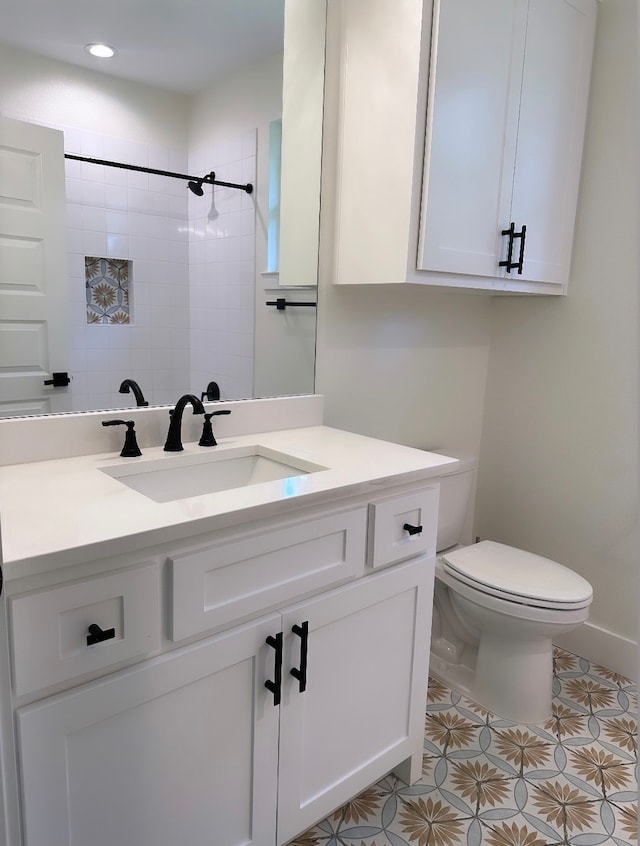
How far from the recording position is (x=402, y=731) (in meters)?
1.57

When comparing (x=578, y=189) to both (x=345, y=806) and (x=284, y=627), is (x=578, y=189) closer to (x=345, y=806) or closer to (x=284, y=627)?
(x=284, y=627)

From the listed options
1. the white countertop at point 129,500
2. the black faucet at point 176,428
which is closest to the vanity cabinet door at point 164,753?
the white countertop at point 129,500

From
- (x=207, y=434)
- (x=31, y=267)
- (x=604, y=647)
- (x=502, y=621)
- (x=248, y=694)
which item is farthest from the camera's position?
(x=604, y=647)

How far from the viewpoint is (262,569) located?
1.17 meters

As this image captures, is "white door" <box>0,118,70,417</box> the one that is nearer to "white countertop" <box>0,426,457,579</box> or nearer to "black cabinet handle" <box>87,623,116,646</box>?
"white countertop" <box>0,426,457,579</box>

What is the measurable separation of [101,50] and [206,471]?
1000 mm

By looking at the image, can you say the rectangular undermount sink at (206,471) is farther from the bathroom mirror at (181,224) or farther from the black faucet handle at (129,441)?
the bathroom mirror at (181,224)

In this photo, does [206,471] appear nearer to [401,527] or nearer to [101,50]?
[401,527]

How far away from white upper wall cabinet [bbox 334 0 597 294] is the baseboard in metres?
1.34

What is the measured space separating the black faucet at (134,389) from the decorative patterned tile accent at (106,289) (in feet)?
0.50

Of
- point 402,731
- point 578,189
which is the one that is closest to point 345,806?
point 402,731

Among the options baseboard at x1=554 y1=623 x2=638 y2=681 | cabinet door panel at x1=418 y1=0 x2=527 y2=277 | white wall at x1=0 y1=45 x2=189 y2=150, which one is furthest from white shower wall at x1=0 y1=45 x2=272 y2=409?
baseboard at x1=554 y1=623 x2=638 y2=681

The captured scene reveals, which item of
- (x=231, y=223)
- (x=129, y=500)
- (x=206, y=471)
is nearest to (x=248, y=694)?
(x=129, y=500)

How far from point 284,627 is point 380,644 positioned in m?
0.34
